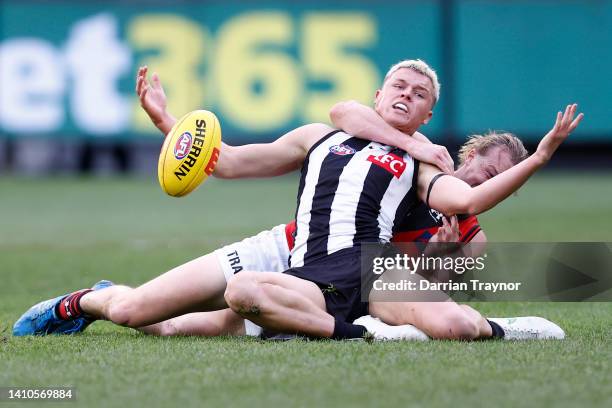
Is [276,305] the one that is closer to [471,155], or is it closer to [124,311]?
[124,311]

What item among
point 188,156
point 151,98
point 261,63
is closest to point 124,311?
point 188,156

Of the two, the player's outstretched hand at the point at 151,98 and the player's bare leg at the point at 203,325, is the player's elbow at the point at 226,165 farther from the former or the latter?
the player's bare leg at the point at 203,325

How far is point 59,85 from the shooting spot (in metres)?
19.4

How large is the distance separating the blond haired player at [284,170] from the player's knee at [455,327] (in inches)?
17.5

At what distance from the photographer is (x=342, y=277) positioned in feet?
18.3

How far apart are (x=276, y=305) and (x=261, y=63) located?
14.5 meters

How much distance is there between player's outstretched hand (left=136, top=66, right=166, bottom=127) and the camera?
6.24 metres

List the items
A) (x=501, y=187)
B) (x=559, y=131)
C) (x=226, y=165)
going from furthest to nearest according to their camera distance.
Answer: (x=226, y=165) < (x=501, y=187) < (x=559, y=131)

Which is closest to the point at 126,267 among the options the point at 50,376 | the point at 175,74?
the point at 50,376

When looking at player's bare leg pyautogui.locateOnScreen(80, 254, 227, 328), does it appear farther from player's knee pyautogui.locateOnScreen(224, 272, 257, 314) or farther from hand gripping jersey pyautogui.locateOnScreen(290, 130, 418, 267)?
hand gripping jersey pyautogui.locateOnScreen(290, 130, 418, 267)

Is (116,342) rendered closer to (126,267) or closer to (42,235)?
(126,267)

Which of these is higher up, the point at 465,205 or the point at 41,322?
the point at 465,205

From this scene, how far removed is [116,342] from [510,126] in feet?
49.9

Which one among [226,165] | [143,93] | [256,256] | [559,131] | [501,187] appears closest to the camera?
[559,131]
